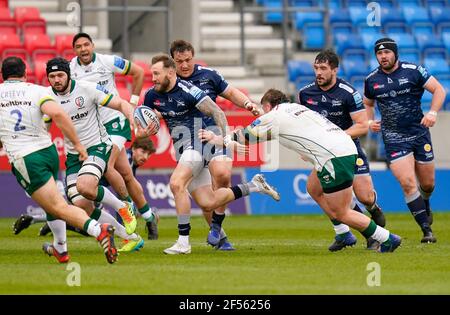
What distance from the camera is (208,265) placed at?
13.0 m

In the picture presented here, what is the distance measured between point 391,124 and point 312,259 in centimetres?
330

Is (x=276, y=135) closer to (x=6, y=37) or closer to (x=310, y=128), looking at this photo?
(x=310, y=128)

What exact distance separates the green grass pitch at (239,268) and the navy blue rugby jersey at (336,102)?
1607mm

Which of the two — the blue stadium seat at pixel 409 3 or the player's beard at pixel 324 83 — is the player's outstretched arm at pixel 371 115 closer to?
the player's beard at pixel 324 83

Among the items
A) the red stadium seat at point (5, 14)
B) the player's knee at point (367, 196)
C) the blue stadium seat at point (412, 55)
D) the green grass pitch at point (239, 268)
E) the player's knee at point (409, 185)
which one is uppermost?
the red stadium seat at point (5, 14)

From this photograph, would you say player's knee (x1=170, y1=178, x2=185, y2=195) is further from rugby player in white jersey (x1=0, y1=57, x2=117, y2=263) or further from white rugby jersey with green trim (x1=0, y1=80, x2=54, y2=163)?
white rugby jersey with green trim (x1=0, y1=80, x2=54, y2=163)

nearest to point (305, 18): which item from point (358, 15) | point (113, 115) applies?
point (358, 15)

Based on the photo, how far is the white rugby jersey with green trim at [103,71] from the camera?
54.6ft

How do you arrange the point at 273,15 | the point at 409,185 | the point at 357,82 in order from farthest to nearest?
1. the point at 273,15
2. the point at 357,82
3. the point at 409,185

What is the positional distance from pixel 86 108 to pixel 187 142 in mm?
1404

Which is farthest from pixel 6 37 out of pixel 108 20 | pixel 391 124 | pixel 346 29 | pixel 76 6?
pixel 391 124

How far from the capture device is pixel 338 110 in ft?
49.6

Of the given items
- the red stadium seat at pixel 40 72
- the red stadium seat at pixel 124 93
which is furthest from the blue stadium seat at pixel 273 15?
the red stadium seat at pixel 40 72

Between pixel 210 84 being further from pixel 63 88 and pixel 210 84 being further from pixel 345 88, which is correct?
pixel 63 88
